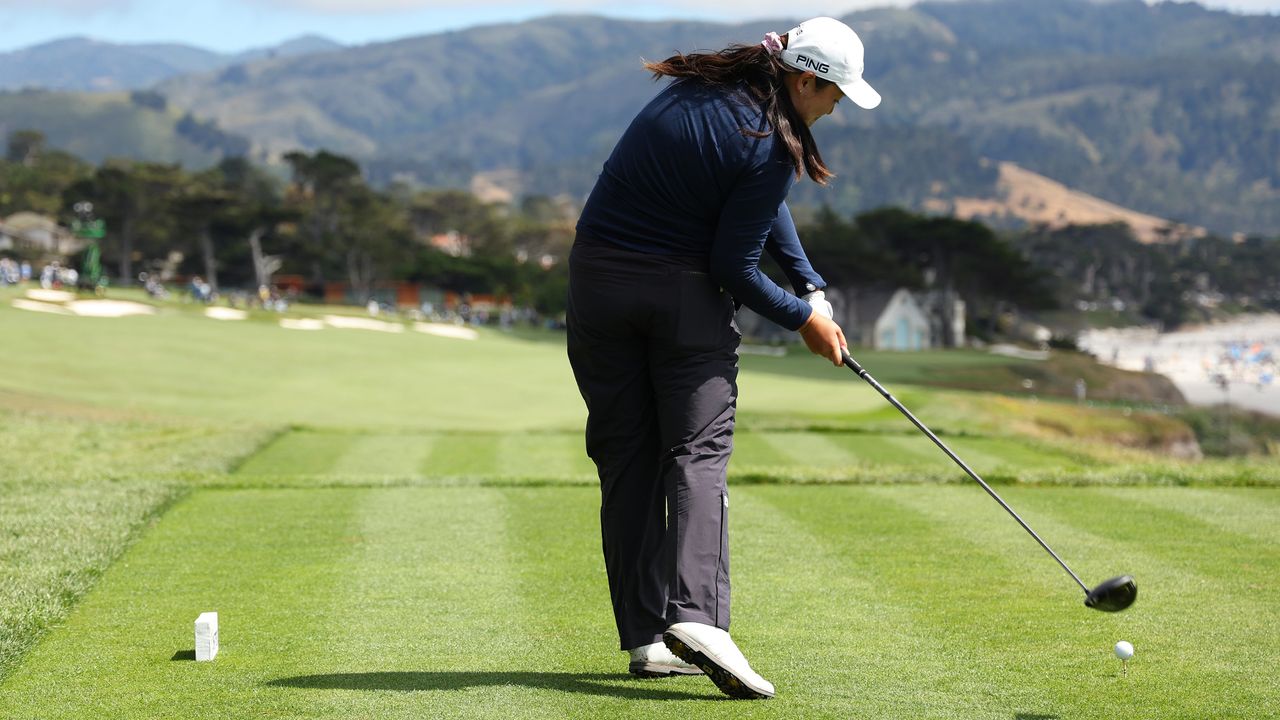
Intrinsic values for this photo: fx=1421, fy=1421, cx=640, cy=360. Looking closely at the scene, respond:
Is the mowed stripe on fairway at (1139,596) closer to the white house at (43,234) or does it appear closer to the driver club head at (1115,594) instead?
the driver club head at (1115,594)

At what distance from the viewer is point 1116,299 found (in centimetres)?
17088

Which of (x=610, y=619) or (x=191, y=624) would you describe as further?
(x=610, y=619)

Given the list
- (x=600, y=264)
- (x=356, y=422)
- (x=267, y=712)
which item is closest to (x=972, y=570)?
(x=600, y=264)

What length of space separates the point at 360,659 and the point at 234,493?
4488mm

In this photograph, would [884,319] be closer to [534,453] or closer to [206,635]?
[534,453]

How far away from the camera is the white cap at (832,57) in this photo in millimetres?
4535

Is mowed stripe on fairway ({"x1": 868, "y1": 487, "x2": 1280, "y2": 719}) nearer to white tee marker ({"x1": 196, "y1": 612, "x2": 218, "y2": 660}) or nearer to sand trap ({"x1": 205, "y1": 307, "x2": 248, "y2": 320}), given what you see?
white tee marker ({"x1": 196, "y1": 612, "x2": 218, "y2": 660})

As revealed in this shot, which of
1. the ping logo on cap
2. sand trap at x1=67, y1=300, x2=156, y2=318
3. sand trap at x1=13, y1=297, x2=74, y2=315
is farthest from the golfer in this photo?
sand trap at x1=67, y1=300, x2=156, y2=318

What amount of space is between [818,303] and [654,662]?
1339 mm

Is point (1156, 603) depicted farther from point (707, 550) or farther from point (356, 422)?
point (356, 422)

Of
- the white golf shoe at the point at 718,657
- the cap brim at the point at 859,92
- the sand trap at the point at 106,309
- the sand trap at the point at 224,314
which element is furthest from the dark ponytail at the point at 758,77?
the sand trap at the point at 224,314

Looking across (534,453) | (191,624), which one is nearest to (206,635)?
(191,624)

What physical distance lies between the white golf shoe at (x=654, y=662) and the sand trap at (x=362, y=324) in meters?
49.7

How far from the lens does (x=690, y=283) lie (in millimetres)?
4664
